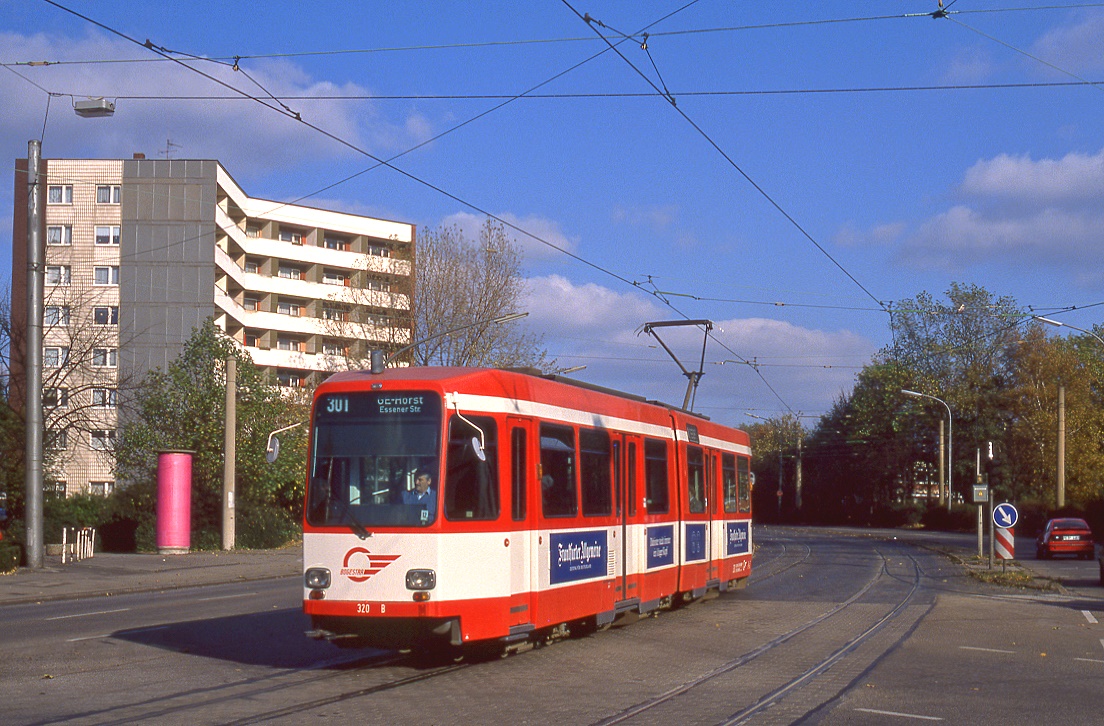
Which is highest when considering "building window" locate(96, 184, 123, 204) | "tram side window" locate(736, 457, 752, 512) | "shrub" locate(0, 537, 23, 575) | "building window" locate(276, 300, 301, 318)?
"building window" locate(96, 184, 123, 204)

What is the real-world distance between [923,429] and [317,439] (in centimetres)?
7600

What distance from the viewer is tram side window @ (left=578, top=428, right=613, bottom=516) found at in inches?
591

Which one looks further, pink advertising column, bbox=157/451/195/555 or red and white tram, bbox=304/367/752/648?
pink advertising column, bbox=157/451/195/555

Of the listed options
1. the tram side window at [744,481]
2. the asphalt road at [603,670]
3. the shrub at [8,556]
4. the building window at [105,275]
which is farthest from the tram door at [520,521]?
the building window at [105,275]

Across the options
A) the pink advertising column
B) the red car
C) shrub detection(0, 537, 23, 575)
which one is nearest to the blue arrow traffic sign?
the red car

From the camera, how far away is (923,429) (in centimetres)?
8394

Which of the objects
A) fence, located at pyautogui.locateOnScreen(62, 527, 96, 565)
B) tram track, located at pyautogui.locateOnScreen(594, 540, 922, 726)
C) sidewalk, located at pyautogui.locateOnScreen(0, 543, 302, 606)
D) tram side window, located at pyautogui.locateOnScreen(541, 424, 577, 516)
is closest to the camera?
tram track, located at pyautogui.locateOnScreen(594, 540, 922, 726)

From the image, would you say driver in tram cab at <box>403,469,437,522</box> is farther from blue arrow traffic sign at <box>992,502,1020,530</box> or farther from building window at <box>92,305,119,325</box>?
building window at <box>92,305,119,325</box>

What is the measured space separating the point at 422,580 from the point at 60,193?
6259cm

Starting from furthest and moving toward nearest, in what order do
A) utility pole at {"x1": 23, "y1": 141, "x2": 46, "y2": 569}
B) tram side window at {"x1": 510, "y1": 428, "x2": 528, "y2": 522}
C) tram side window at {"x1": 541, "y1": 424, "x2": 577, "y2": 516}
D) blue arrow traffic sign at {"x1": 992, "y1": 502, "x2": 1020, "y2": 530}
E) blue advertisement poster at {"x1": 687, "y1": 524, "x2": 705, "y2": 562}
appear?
blue arrow traffic sign at {"x1": 992, "y1": 502, "x2": 1020, "y2": 530}, utility pole at {"x1": 23, "y1": 141, "x2": 46, "y2": 569}, blue advertisement poster at {"x1": 687, "y1": 524, "x2": 705, "y2": 562}, tram side window at {"x1": 541, "y1": 424, "x2": 577, "y2": 516}, tram side window at {"x1": 510, "y1": 428, "x2": 528, "y2": 522}

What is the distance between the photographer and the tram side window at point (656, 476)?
1748cm

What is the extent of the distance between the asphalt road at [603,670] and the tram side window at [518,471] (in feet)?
5.02

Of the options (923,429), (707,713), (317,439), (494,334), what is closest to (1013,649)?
(707,713)

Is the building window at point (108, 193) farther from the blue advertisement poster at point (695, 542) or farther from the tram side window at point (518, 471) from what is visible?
the tram side window at point (518, 471)
